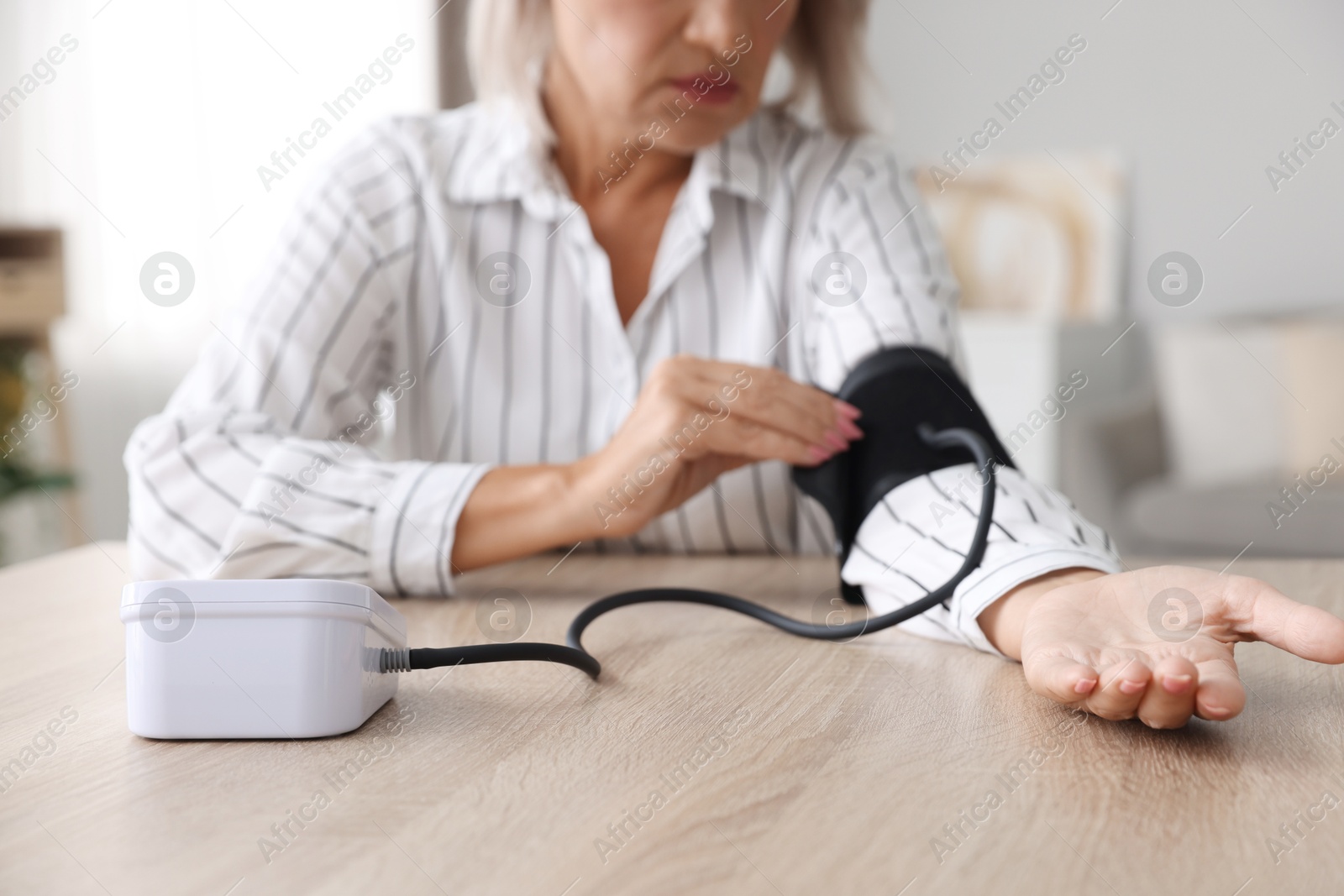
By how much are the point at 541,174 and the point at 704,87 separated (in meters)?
0.19

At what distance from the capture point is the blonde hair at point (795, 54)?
42.5 inches

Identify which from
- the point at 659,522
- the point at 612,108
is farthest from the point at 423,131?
the point at 659,522

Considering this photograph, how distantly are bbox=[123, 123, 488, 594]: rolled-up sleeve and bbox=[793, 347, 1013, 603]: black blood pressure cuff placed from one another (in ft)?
0.83

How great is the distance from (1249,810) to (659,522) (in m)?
0.62

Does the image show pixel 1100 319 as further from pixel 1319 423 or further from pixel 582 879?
pixel 582 879

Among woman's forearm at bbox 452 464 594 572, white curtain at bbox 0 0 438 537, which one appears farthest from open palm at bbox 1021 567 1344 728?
white curtain at bbox 0 0 438 537

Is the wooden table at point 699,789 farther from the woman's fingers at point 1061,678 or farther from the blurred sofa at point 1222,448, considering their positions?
the blurred sofa at point 1222,448

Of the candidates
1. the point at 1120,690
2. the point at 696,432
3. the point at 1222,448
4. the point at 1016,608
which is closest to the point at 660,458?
the point at 696,432

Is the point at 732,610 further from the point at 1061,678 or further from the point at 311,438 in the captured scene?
the point at 311,438

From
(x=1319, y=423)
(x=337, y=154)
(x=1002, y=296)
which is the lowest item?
(x=1319, y=423)

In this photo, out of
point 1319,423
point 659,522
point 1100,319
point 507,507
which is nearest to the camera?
point 507,507

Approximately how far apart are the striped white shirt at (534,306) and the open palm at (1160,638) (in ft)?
1.12

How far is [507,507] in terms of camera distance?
0.78 m

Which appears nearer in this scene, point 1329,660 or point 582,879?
point 582,879
